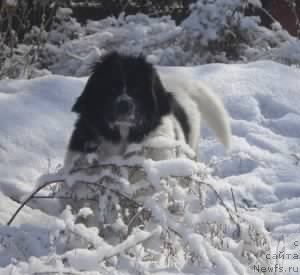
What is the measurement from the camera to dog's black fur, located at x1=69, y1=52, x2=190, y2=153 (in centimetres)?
402

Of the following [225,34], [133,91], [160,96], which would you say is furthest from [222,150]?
[225,34]

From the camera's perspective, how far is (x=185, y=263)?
3246 mm

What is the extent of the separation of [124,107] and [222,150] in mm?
1985

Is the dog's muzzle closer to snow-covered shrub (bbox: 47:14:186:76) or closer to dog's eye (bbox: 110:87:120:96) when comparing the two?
dog's eye (bbox: 110:87:120:96)

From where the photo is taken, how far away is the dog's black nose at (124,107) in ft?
13.0

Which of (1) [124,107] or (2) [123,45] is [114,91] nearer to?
(1) [124,107]

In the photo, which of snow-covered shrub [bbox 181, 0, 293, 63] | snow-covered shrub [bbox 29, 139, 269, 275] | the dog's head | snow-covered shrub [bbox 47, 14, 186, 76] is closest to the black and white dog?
the dog's head

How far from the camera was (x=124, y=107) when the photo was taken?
3963 mm

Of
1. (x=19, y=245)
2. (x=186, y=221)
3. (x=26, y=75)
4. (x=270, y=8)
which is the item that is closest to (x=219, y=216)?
(x=186, y=221)

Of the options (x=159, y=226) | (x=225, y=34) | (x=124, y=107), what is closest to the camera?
(x=159, y=226)

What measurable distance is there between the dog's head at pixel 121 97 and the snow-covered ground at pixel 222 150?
0.48 m

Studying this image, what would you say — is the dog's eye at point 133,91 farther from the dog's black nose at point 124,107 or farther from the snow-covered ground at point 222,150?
the snow-covered ground at point 222,150

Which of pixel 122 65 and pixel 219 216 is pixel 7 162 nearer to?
pixel 122 65

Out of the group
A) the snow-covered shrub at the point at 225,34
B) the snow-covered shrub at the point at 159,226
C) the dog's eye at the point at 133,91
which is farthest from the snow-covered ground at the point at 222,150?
the snow-covered shrub at the point at 225,34
